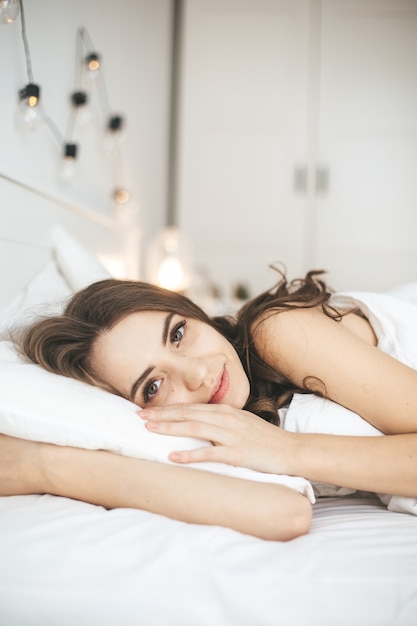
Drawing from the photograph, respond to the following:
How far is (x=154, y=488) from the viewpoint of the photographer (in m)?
0.74

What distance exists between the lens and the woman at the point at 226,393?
0.74m

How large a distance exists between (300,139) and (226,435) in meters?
3.00

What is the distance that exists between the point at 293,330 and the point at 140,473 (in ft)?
1.43

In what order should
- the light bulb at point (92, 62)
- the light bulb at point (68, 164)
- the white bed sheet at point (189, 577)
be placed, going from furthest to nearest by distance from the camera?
the light bulb at point (92, 62), the light bulb at point (68, 164), the white bed sheet at point (189, 577)

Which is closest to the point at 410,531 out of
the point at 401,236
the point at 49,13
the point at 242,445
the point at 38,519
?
the point at 242,445

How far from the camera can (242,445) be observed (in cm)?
83

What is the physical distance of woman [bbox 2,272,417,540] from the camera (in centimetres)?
74

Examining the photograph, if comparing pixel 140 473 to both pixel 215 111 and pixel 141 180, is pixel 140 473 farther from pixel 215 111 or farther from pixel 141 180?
pixel 215 111

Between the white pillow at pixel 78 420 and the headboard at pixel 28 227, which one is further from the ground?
the headboard at pixel 28 227

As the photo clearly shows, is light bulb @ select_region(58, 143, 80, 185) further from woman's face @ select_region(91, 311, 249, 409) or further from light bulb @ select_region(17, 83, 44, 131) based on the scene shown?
woman's face @ select_region(91, 311, 249, 409)

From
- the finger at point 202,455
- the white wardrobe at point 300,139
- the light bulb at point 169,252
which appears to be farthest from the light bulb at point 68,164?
the white wardrobe at point 300,139

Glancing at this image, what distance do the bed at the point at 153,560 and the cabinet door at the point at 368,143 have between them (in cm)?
275

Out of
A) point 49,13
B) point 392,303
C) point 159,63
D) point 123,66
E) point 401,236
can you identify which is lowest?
point 392,303

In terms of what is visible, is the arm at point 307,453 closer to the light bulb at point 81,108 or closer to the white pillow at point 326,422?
the white pillow at point 326,422
